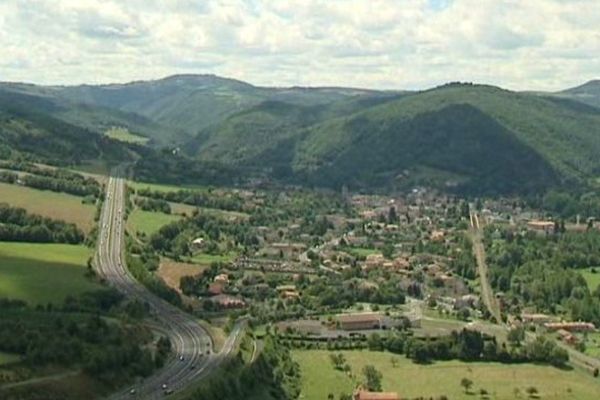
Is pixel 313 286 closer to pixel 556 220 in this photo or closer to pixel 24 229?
pixel 24 229

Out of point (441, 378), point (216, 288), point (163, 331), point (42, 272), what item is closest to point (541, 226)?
point (216, 288)

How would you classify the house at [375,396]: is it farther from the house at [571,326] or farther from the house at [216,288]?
the house at [216,288]

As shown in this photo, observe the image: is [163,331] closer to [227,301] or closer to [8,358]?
[227,301]

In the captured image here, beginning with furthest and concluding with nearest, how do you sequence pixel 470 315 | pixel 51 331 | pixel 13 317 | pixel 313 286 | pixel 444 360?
pixel 313 286, pixel 470 315, pixel 444 360, pixel 13 317, pixel 51 331

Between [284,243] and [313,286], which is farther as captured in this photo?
[284,243]

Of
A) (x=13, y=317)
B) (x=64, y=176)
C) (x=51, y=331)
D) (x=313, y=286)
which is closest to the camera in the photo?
(x=51, y=331)

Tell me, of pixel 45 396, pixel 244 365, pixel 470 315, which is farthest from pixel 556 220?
pixel 45 396

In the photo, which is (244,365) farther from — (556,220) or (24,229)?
(556,220)
